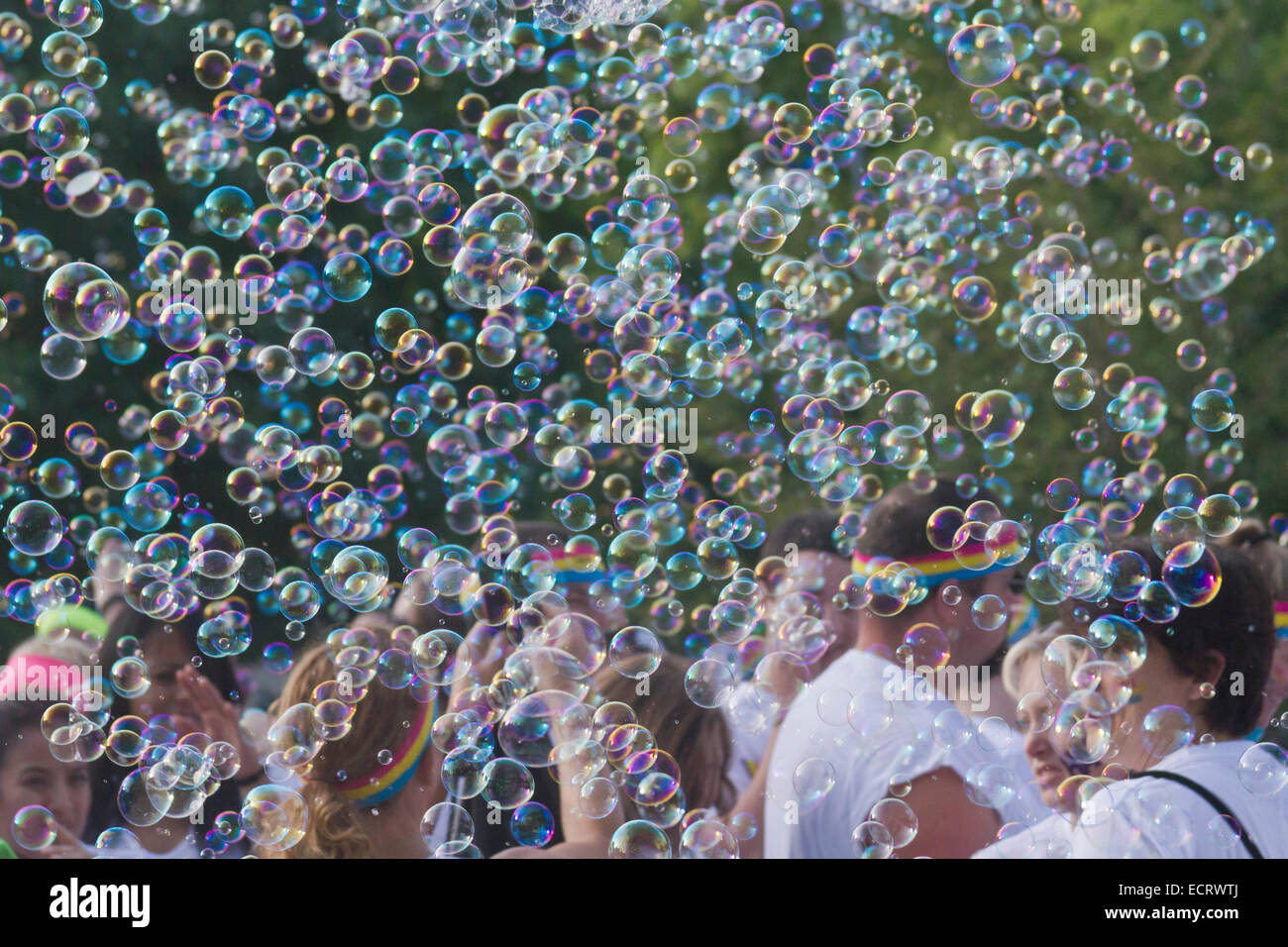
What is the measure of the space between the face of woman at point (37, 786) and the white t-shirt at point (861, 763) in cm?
184

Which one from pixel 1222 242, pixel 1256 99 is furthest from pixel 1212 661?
pixel 1256 99

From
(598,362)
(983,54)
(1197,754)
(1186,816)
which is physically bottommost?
(1186,816)

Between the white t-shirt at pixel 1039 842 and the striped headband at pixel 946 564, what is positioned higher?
the striped headband at pixel 946 564

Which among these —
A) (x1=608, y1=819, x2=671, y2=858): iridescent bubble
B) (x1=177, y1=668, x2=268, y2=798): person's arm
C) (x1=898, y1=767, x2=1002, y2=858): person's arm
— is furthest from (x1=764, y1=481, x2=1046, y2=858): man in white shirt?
(x1=177, y1=668, x2=268, y2=798): person's arm

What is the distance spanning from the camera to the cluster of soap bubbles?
3307 mm

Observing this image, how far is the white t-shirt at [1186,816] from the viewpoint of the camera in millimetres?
2387

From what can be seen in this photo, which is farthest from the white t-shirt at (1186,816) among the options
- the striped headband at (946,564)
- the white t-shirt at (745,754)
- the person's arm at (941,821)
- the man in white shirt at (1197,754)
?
the white t-shirt at (745,754)

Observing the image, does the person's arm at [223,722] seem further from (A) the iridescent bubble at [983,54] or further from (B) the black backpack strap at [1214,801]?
(A) the iridescent bubble at [983,54]

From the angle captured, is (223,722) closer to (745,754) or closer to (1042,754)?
(745,754)

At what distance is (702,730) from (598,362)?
256 centimetres

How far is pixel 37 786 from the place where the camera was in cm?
315

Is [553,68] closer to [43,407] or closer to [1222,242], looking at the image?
[1222,242]

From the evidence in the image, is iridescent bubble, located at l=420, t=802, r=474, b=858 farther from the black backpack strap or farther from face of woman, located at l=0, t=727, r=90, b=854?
the black backpack strap

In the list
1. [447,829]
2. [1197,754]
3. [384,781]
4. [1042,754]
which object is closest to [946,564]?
[1042,754]
